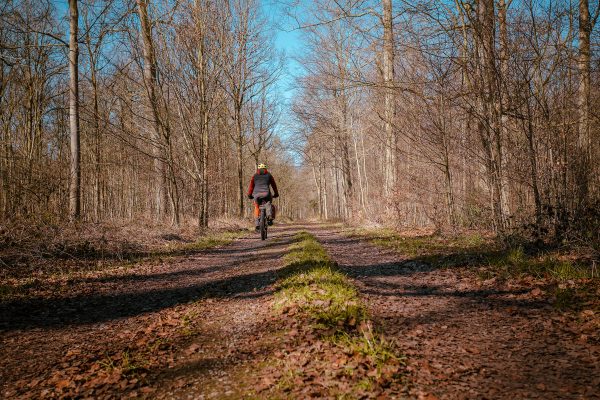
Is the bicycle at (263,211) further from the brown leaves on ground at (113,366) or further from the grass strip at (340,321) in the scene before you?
the brown leaves on ground at (113,366)

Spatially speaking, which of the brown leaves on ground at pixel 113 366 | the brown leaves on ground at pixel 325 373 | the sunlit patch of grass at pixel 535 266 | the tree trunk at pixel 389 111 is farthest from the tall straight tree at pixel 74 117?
the sunlit patch of grass at pixel 535 266

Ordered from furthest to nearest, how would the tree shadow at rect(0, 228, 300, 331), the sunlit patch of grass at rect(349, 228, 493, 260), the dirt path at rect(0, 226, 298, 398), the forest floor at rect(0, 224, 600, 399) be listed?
the sunlit patch of grass at rect(349, 228, 493, 260), the tree shadow at rect(0, 228, 300, 331), the dirt path at rect(0, 226, 298, 398), the forest floor at rect(0, 224, 600, 399)

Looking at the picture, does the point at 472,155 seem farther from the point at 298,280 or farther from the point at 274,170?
the point at 274,170

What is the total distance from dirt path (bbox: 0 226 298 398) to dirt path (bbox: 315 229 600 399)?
147 centimetres

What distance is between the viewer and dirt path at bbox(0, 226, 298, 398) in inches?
113

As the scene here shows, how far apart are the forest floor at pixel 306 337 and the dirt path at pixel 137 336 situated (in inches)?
0.7

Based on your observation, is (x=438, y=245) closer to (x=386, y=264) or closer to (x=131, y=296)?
(x=386, y=264)

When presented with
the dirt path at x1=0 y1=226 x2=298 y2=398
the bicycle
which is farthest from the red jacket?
the dirt path at x1=0 y1=226 x2=298 y2=398

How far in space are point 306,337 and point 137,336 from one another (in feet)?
6.32

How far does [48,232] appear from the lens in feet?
27.3

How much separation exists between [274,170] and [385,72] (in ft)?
90.8

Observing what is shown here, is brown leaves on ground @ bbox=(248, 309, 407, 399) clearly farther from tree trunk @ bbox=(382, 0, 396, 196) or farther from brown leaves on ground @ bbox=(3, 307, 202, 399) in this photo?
tree trunk @ bbox=(382, 0, 396, 196)

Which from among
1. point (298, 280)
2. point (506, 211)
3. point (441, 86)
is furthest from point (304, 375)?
point (441, 86)

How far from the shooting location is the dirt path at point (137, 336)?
2.88 m
